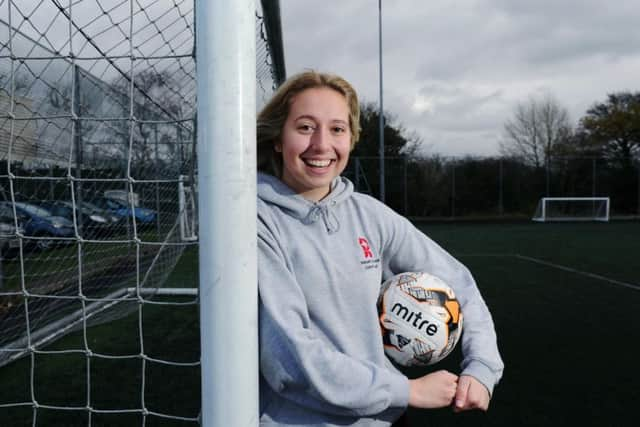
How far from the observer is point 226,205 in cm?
95

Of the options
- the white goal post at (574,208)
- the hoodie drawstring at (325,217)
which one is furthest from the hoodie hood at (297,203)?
the white goal post at (574,208)

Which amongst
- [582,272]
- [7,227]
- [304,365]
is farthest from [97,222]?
[582,272]

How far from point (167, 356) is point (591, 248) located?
28.3 ft

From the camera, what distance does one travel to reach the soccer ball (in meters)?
1.27

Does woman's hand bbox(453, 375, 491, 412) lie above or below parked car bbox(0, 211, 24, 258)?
below

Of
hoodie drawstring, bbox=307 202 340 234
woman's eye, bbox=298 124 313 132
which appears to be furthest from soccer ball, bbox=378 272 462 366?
woman's eye, bbox=298 124 313 132

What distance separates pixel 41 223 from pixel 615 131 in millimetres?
28174

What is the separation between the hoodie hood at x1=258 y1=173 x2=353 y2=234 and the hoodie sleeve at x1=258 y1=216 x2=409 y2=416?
0.46 ft

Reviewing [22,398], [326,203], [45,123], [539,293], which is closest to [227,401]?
[326,203]

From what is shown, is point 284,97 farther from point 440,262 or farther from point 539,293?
point 539,293

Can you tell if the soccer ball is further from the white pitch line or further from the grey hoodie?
the white pitch line

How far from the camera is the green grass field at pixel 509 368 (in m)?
2.47

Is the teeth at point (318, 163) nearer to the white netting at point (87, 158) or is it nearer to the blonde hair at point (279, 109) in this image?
the blonde hair at point (279, 109)

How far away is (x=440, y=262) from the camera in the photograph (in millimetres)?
1379
